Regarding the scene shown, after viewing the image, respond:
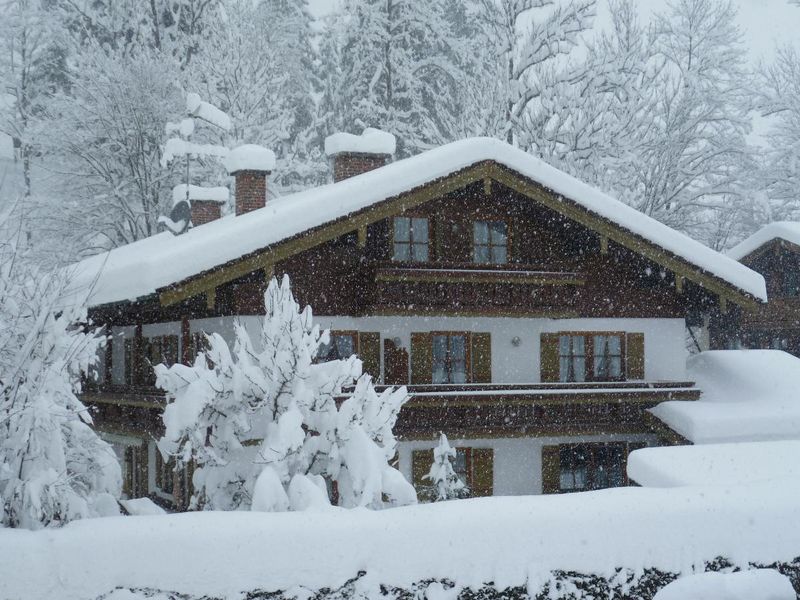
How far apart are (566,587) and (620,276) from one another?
436 inches

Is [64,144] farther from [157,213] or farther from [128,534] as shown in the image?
[128,534]

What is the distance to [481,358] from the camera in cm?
1773

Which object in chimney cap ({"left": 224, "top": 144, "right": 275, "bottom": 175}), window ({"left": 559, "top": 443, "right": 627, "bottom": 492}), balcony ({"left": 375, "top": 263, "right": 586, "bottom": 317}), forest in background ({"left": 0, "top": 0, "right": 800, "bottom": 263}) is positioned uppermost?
forest in background ({"left": 0, "top": 0, "right": 800, "bottom": 263})

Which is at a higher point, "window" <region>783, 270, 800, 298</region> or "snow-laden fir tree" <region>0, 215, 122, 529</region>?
"window" <region>783, 270, 800, 298</region>

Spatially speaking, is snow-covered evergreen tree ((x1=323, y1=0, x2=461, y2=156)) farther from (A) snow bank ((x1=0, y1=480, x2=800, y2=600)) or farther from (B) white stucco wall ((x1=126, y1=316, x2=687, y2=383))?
(A) snow bank ((x1=0, y1=480, x2=800, y2=600))

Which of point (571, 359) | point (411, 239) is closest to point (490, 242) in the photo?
point (411, 239)

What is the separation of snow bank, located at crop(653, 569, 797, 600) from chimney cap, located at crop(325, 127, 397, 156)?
13.4 metres

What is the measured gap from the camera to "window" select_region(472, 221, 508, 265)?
1781 centimetres

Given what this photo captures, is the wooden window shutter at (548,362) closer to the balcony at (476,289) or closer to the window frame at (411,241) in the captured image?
the balcony at (476,289)

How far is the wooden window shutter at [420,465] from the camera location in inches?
674

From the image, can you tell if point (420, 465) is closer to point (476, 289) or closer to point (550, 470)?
point (550, 470)

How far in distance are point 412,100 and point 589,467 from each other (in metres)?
20.2

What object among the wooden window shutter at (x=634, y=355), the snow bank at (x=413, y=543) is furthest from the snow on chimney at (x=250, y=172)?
the snow bank at (x=413, y=543)

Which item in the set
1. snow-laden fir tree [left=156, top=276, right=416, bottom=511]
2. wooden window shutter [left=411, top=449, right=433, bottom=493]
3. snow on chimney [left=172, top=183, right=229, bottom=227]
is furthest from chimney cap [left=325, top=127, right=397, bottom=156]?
snow-laden fir tree [left=156, top=276, right=416, bottom=511]
